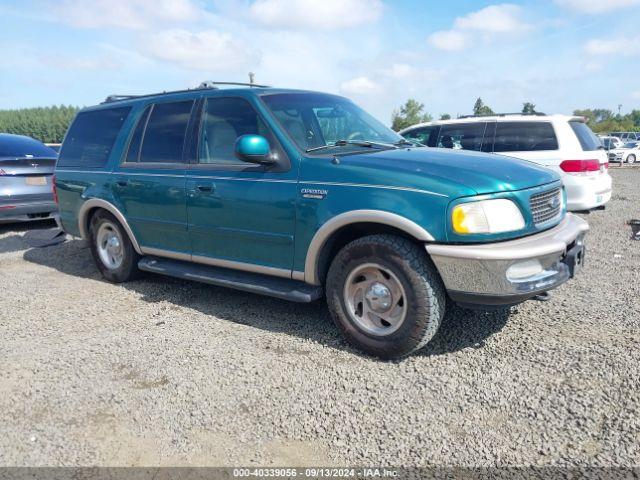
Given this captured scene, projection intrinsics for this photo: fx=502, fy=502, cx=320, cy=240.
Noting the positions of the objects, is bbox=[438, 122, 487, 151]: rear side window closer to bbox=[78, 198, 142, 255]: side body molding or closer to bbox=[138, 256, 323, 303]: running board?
bbox=[138, 256, 323, 303]: running board

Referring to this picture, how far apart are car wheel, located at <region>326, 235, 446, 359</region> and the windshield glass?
101 cm

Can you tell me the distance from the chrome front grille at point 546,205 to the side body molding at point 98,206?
373cm

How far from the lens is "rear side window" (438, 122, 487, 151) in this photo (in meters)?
8.56

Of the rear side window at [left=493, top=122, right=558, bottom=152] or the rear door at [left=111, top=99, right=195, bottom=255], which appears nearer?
the rear door at [left=111, top=99, right=195, bottom=255]

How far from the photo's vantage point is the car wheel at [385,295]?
325cm

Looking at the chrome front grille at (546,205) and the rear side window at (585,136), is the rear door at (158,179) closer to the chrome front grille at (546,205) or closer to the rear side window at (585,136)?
the chrome front grille at (546,205)

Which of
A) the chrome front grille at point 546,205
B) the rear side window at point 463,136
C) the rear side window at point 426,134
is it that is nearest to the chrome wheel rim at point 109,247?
the chrome front grille at point 546,205

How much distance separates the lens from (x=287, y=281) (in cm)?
403

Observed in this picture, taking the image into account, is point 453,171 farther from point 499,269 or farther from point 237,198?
point 237,198

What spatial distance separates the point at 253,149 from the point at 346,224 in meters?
0.90

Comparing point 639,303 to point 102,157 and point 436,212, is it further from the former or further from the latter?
point 102,157

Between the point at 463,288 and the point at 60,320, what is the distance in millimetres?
3488

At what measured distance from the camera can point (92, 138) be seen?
5.58 m

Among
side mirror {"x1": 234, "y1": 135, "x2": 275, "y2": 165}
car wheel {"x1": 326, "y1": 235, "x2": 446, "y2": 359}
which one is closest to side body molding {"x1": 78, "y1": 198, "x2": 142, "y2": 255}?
side mirror {"x1": 234, "y1": 135, "x2": 275, "y2": 165}
